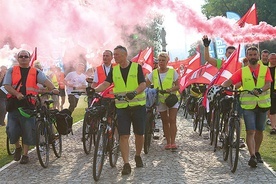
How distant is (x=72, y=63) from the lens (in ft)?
119

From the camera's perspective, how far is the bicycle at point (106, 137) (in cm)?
771

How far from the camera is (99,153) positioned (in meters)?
7.78

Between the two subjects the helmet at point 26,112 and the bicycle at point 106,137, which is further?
the helmet at point 26,112

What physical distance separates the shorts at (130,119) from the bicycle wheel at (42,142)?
4.63 ft

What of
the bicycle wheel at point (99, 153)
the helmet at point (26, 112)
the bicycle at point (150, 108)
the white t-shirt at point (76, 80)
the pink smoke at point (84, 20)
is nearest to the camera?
the bicycle wheel at point (99, 153)

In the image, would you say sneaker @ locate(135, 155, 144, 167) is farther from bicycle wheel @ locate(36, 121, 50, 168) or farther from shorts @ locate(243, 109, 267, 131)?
shorts @ locate(243, 109, 267, 131)

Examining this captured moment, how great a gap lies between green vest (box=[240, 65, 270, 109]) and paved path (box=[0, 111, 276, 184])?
0.96 metres

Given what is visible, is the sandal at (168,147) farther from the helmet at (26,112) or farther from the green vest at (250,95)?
the helmet at (26,112)

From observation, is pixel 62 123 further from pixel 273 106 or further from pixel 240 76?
pixel 273 106

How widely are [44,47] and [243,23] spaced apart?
36.2ft

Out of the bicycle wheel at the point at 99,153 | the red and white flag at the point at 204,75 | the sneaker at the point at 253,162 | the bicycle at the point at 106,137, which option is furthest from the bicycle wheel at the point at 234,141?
the red and white flag at the point at 204,75

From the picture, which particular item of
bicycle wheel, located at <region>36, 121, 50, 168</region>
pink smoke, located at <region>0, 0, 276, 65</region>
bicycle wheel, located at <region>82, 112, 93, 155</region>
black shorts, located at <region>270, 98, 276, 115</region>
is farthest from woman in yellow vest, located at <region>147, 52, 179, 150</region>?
pink smoke, located at <region>0, 0, 276, 65</region>

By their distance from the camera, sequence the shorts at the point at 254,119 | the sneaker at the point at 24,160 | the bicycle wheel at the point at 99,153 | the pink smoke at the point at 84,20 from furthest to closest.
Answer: the pink smoke at the point at 84,20
the sneaker at the point at 24,160
the shorts at the point at 254,119
the bicycle wheel at the point at 99,153

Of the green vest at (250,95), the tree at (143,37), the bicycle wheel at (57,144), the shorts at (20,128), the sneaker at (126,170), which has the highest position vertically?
the tree at (143,37)
